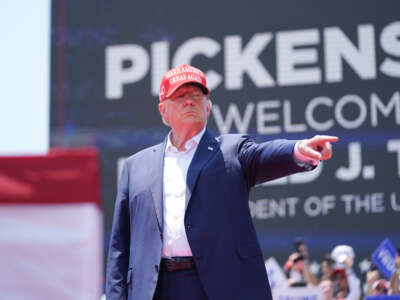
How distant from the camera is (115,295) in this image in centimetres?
253

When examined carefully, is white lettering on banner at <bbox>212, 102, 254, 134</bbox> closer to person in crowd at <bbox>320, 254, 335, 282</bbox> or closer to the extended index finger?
person in crowd at <bbox>320, 254, 335, 282</bbox>

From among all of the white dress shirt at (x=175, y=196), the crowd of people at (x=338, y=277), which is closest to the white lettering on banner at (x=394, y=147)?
the crowd of people at (x=338, y=277)

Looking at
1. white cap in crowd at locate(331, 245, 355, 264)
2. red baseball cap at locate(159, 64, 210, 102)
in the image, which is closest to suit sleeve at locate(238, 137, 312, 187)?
red baseball cap at locate(159, 64, 210, 102)

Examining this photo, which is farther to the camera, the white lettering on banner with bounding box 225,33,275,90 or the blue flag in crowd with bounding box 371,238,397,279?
the white lettering on banner with bounding box 225,33,275,90

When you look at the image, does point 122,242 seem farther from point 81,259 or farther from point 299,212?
point 299,212

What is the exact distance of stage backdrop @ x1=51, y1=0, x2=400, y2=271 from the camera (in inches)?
386

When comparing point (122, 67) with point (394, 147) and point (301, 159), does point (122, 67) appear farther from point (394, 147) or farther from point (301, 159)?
point (301, 159)

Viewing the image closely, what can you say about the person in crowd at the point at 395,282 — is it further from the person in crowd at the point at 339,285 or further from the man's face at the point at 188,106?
the man's face at the point at 188,106

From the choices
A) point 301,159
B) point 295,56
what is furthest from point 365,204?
point 301,159

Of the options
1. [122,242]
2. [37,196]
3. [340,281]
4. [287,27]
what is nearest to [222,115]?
[287,27]

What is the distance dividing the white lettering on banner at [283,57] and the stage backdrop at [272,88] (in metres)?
0.01

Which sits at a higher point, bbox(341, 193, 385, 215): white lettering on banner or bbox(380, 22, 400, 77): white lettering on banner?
bbox(380, 22, 400, 77): white lettering on banner

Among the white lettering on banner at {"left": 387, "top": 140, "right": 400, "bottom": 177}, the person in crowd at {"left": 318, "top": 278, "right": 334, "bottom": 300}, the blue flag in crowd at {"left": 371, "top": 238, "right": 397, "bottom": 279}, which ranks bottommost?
the person in crowd at {"left": 318, "top": 278, "right": 334, "bottom": 300}

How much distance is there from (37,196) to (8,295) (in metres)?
0.15
